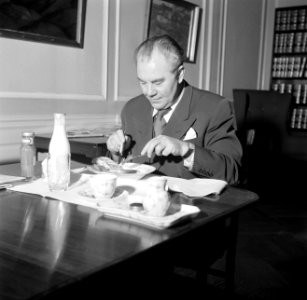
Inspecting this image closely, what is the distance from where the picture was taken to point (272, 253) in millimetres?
3047

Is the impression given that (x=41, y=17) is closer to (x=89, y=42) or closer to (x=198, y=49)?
(x=89, y=42)

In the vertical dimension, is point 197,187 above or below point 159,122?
below

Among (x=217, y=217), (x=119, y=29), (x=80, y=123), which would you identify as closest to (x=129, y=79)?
(x=119, y=29)

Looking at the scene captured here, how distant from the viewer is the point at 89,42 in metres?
3.42

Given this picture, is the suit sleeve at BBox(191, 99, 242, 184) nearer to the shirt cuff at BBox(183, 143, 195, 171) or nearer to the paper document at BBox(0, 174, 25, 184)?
the shirt cuff at BBox(183, 143, 195, 171)

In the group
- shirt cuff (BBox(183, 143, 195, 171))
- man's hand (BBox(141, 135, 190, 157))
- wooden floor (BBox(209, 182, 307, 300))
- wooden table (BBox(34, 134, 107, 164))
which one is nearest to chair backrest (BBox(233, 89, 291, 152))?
wooden floor (BBox(209, 182, 307, 300))

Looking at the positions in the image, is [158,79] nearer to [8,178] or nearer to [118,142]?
[118,142]

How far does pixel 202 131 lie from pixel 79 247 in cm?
Answer: 114

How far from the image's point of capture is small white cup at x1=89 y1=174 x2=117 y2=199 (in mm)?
1342

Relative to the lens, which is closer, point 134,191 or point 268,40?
point 134,191

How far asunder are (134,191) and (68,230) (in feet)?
1.37

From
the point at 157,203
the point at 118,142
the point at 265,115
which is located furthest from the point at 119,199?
the point at 265,115

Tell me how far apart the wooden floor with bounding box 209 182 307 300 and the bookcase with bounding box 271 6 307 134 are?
194 centimetres

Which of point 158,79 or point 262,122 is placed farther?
point 262,122
